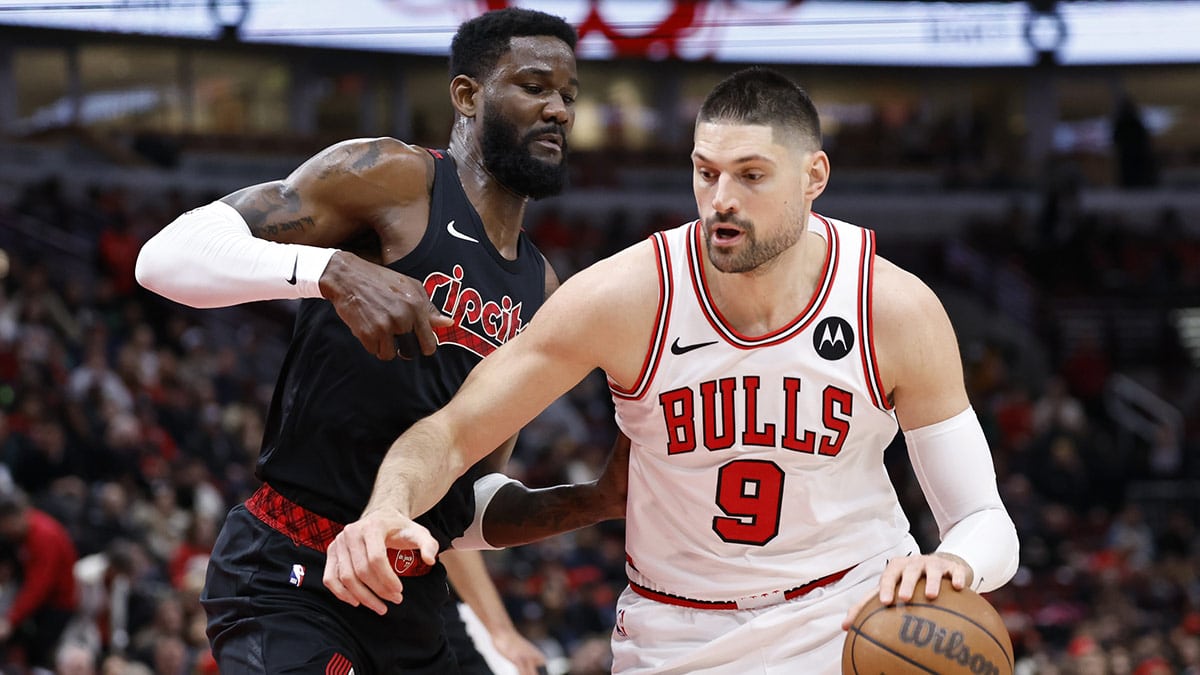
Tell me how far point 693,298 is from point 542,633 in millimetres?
7449

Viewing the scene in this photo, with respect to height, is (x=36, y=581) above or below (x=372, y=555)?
below

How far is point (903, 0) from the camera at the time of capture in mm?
20297

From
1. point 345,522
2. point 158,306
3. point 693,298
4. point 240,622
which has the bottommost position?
point 158,306

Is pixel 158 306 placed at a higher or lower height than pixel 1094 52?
lower

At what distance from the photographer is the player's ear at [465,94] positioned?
15.0 ft

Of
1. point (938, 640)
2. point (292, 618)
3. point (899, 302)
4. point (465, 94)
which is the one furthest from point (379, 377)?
point (938, 640)

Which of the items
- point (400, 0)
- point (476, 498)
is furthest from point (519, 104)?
point (400, 0)

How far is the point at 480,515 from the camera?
4.57 m

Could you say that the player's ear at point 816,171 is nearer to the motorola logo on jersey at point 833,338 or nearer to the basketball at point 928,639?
the motorola logo on jersey at point 833,338

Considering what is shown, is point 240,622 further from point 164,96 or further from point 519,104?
point 164,96

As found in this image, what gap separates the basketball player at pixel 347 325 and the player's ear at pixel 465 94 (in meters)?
0.13

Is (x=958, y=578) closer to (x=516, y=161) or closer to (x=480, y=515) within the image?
(x=480, y=515)

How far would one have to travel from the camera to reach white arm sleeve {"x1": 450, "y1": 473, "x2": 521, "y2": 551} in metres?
4.57

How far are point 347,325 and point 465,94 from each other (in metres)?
1.11
